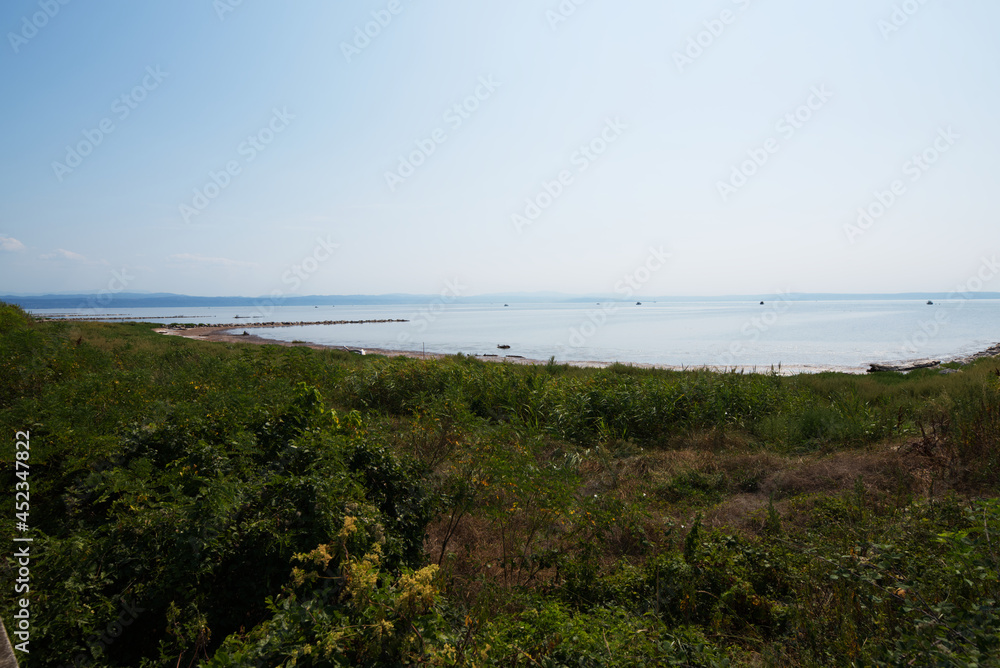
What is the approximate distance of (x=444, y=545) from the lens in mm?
4789

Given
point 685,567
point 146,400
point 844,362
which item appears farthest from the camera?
point 844,362

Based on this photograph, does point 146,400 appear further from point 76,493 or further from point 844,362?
point 844,362

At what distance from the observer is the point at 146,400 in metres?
6.02

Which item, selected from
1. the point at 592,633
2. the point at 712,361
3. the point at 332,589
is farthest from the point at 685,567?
the point at 712,361

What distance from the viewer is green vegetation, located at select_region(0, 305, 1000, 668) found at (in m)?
2.87

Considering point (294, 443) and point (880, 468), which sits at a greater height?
point (294, 443)

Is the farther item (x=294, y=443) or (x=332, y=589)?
(x=294, y=443)

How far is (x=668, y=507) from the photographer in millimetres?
6621

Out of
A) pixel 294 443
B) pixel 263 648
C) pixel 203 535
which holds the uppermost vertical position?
pixel 294 443

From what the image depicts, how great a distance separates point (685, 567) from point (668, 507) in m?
2.36

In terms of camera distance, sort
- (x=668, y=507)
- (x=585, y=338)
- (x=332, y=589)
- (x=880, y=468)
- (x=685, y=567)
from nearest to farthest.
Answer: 1. (x=332, y=589)
2. (x=685, y=567)
3. (x=668, y=507)
4. (x=880, y=468)
5. (x=585, y=338)

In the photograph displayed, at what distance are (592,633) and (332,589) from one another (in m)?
1.67

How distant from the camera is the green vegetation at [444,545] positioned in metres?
2.87

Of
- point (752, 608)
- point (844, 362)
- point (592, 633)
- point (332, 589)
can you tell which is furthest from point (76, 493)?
point (844, 362)
